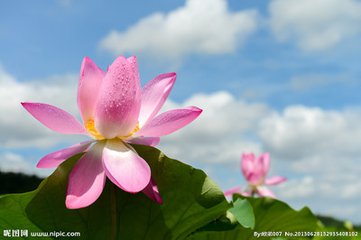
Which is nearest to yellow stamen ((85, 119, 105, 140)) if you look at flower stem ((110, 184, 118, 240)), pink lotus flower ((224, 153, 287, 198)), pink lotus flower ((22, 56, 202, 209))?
pink lotus flower ((22, 56, 202, 209))

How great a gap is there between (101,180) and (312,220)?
3.94 feet

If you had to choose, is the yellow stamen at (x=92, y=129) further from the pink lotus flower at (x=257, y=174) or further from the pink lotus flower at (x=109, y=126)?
the pink lotus flower at (x=257, y=174)

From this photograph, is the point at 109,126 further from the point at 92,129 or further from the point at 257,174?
the point at 257,174

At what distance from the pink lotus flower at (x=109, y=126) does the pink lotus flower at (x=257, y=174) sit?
2536mm

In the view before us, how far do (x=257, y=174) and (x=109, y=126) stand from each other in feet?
8.66

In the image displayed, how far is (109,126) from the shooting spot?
1.08m

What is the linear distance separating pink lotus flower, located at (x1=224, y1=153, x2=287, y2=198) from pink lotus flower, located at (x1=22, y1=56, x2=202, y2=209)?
8.32 feet

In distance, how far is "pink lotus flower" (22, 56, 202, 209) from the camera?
1.01 metres

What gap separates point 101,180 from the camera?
1025 millimetres

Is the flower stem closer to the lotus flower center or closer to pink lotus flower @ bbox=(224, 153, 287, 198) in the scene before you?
the lotus flower center

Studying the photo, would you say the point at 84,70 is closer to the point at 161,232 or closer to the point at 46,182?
the point at 46,182

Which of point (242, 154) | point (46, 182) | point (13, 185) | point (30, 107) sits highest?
point (13, 185)

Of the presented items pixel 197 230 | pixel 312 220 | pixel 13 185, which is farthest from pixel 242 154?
pixel 13 185

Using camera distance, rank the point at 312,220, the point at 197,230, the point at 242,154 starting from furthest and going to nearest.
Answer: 1. the point at 242,154
2. the point at 312,220
3. the point at 197,230
